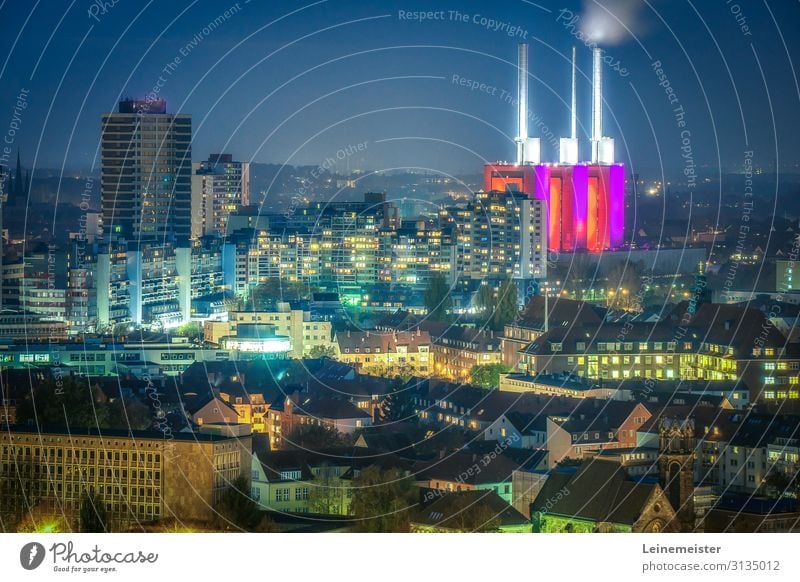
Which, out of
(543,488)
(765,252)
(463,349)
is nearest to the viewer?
(543,488)

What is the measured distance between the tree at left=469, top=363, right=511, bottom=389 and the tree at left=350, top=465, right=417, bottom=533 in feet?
20.0

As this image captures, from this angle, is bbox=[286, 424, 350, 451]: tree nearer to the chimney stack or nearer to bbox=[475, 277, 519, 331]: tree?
bbox=[475, 277, 519, 331]: tree

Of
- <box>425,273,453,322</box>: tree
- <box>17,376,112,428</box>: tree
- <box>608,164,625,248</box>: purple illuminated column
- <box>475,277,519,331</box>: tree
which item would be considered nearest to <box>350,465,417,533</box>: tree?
<box>17,376,112,428</box>: tree

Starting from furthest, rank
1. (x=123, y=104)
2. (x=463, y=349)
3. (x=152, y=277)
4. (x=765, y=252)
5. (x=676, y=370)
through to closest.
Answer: (x=123, y=104) → (x=765, y=252) → (x=152, y=277) → (x=463, y=349) → (x=676, y=370)

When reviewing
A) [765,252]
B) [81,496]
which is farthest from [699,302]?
[81,496]

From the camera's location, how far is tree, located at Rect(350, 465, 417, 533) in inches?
625

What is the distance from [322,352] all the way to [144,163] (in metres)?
12.7

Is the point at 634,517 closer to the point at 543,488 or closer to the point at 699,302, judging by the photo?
the point at 543,488

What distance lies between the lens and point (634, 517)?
50.9 feet

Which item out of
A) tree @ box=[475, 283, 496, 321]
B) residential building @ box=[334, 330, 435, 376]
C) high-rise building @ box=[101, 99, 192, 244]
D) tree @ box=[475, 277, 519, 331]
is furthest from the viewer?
high-rise building @ box=[101, 99, 192, 244]

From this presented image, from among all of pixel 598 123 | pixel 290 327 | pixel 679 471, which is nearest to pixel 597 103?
pixel 598 123

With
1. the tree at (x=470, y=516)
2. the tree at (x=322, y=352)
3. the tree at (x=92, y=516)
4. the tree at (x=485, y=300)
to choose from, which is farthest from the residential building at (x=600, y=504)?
the tree at (x=485, y=300)

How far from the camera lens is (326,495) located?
17172 mm

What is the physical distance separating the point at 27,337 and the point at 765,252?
1163cm
